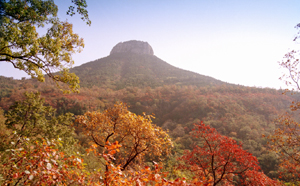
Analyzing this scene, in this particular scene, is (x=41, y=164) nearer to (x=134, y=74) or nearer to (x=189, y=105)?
(x=189, y=105)

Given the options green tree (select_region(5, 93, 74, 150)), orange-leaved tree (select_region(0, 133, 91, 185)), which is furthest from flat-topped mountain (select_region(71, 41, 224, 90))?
orange-leaved tree (select_region(0, 133, 91, 185))

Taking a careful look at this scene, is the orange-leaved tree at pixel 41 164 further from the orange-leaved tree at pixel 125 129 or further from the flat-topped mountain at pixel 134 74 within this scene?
the flat-topped mountain at pixel 134 74

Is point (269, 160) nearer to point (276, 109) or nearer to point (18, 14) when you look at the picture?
point (276, 109)

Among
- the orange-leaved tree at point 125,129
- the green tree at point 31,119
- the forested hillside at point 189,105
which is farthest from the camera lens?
the forested hillside at point 189,105

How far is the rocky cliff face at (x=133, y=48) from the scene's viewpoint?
110731 mm

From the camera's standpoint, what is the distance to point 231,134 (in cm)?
2348

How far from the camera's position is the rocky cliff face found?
111 meters

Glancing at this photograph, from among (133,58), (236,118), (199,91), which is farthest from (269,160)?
(133,58)

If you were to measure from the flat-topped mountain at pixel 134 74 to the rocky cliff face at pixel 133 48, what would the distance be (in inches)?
123

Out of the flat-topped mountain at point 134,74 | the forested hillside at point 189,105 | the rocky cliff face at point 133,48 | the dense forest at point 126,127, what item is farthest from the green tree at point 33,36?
the rocky cliff face at point 133,48

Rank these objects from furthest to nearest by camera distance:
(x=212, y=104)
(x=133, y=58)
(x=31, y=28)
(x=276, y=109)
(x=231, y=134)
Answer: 1. (x=133, y=58)
2. (x=212, y=104)
3. (x=276, y=109)
4. (x=231, y=134)
5. (x=31, y=28)

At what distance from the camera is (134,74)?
73125mm

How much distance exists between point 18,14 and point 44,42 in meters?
0.89

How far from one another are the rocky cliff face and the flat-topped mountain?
3.14m
